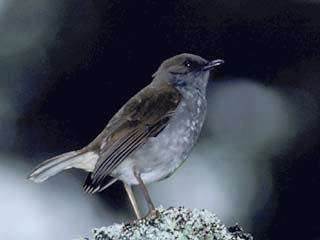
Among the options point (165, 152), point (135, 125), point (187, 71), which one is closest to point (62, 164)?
point (135, 125)

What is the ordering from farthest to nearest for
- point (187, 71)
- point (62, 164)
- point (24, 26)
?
point (24, 26), point (187, 71), point (62, 164)

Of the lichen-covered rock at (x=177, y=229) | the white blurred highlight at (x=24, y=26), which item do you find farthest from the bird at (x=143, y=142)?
the lichen-covered rock at (x=177, y=229)

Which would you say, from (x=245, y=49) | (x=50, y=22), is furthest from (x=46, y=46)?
(x=245, y=49)

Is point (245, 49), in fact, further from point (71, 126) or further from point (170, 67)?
point (71, 126)

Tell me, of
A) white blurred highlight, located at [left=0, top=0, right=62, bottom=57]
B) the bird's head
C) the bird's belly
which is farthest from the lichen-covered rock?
white blurred highlight, located at [left=0, top=0, right=62, bottom=57]

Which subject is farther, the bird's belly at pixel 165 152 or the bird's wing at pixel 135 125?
the bird's belly at pixel 165 152

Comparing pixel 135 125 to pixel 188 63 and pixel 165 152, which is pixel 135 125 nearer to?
pixel 165 152

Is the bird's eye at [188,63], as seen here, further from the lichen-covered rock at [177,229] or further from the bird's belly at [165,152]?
the lichen-covered rock at [177,229]
